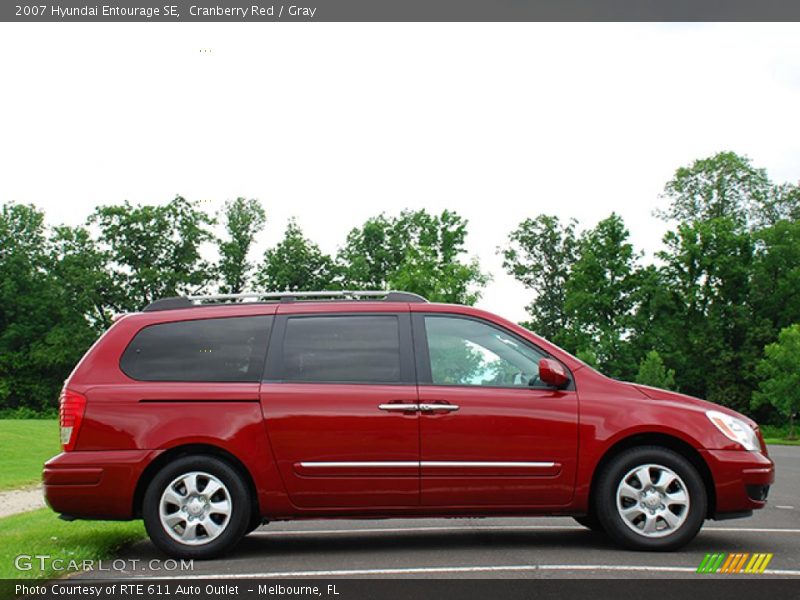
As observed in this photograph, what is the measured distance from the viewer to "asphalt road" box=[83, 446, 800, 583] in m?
6.99

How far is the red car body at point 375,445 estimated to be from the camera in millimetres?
7809

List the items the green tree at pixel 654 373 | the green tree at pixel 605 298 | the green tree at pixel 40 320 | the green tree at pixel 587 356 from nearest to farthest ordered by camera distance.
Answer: the green tree at pixel 654 373
the green tree at pixel 587 356
the green tree at pixel 605 298
the green tree at pixel 40 320

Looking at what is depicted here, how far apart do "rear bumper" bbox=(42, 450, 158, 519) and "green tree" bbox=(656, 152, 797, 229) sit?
72257 mm

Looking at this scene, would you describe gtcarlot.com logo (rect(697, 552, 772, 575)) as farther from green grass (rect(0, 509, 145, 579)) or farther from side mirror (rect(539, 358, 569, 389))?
green grass (rect(0, 509, 145, 579))

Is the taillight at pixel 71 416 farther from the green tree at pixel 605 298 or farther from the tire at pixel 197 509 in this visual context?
the green tree at pixel 605 298

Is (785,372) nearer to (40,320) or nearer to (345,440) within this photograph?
(345,440)

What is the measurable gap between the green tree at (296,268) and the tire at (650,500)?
219 feet

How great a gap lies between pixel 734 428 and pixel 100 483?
4.81 meters

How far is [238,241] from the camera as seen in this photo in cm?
8031

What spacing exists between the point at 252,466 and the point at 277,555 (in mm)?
765

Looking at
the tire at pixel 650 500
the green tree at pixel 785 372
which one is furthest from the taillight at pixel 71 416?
the green tree at pixel 785 372

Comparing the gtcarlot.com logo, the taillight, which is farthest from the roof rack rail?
the gtcarlot.com logo

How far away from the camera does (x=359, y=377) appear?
8047 millimetres

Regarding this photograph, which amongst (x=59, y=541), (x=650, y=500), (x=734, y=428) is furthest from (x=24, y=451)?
(x=734, y=428)
